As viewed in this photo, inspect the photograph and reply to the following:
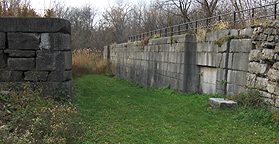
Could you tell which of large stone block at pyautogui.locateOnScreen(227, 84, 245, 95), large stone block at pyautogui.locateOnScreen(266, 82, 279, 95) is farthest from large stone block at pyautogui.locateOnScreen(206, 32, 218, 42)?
large stone block at pyautogui.locateOnScreen(266, 82, 279, 95)

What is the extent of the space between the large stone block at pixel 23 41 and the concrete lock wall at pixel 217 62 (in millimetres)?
5697

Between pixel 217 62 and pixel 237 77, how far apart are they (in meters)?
1.17

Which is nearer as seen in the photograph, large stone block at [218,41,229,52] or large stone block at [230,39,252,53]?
large stone block at [230,39,252,53]

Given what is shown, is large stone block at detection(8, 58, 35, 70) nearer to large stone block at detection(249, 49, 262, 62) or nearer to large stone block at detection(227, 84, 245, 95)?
large stone block at detection(227, 84, 245, 95)

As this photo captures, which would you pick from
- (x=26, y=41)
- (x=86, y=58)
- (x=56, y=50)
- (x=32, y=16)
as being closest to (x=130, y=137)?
(x=56, y=50)

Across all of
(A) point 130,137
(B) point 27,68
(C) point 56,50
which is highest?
(C) point 56,50

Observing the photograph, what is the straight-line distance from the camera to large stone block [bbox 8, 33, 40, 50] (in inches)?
253

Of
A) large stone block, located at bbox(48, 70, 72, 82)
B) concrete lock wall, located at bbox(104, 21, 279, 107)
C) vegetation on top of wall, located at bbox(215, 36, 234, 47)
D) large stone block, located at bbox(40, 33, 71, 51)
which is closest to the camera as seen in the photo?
concrete lock wall, located at bbox(104, 21, 279, 107)

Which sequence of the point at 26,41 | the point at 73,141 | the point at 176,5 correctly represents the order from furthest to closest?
the point at 176,5
the point at 26,41
the point at 73,141

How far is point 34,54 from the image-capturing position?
6.56m

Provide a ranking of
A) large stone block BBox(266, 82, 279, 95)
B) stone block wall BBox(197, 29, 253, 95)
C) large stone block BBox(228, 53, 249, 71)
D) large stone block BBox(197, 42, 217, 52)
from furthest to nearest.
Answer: large stone block BBox(197, 42, 217, 52) < stone block wall BBox(197, 29, 253, 95) < large stone block BBox(228, 53, 249, 71) < large stone block BBox(266, 82, 279, 95)

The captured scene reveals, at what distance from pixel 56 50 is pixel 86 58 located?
584 inches

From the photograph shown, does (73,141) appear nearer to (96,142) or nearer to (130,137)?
(96,142)

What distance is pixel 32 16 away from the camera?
22.8ft
